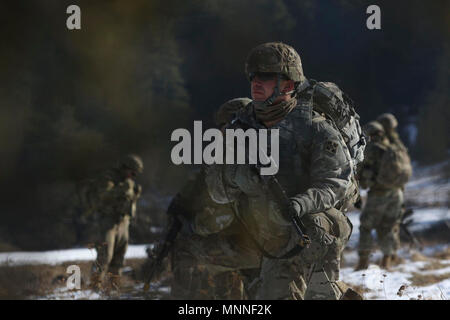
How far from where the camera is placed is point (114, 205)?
27.6 feet

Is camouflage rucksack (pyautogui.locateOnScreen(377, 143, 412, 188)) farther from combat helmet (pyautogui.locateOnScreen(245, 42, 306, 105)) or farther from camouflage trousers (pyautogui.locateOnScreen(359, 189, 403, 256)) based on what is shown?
combat helmet (pyautogui.locateOnScreen(245, 42, 306, 105))

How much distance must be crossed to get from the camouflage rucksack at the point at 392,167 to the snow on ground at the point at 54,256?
13.7 feet

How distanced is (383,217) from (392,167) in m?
0.79

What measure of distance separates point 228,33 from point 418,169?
7461mm

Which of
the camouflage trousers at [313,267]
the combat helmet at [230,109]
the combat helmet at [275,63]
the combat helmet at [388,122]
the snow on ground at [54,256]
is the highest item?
the combat helmet at [275,63]

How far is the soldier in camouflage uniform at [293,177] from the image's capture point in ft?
11.0

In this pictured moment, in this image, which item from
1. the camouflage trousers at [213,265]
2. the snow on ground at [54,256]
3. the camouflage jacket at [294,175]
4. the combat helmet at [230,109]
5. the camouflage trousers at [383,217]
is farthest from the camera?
the snow on ground at [54,256]

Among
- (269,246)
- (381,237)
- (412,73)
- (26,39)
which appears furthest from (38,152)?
(412,73)

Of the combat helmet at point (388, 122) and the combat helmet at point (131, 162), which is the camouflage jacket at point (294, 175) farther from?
the combat helmet at point (388, 122)

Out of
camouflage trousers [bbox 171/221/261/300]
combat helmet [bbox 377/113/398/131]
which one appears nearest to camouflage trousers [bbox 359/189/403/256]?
combat helmet [bbox 377/113/398/131]

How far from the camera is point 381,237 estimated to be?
9.23 meters

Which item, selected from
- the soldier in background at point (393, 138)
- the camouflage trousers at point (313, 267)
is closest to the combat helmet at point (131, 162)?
the soldier in background at point (393, 138)

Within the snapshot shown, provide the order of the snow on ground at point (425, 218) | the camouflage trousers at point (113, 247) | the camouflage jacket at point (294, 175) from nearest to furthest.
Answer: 1. the camouflage jacket at point (294, 175)
2. the camouflage trousers at point (113, 247)
3. the snow on ground at point (425, 218)

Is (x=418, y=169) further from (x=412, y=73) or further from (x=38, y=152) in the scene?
(x=38, y=152)
